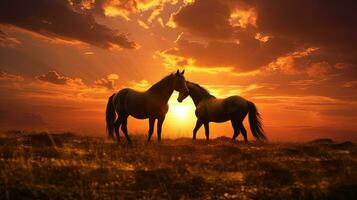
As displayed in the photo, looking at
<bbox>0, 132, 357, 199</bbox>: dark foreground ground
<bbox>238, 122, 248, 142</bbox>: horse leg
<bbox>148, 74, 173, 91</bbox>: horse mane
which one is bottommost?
<bbox>0, 132, 357, 199</bbox>: dark foreground ground

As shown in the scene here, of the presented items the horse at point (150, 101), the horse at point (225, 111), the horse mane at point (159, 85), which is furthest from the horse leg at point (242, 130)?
the horse mane at point (159, 85)

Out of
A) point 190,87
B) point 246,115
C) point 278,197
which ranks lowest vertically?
point 278,197

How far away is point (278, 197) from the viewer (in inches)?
243

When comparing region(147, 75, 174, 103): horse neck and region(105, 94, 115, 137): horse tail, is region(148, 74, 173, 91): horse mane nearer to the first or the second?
region(147, 75, 174, 103): horse neck

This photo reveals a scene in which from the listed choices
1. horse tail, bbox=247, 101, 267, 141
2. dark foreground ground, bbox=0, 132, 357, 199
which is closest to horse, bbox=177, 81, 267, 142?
horse tail, bbox=247, 101, 267, 141

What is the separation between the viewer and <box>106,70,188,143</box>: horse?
53.4 feet

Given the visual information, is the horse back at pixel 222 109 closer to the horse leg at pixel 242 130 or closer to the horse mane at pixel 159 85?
the horse leg at pixel 242 130

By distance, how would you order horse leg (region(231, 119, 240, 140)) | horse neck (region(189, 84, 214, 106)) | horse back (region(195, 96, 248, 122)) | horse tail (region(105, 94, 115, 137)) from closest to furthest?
1. horse tail (region(105, 94, 115, 137))
2. horse back (region(195, 96, 248, 122))
3. horse leg (region(231, 119, 240, 140))
4. horse neck (region(189, 84, 214, 106))

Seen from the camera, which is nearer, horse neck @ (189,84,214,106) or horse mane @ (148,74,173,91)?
horse mane @ (148,74,173,91)

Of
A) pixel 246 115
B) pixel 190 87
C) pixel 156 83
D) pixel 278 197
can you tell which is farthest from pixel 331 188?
pixel 190 87

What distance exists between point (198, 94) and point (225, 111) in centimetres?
220

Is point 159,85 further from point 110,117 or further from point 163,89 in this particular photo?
point 110,117

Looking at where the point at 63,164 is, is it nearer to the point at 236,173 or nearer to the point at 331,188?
the point at 236,173

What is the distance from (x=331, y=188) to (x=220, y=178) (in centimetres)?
201
